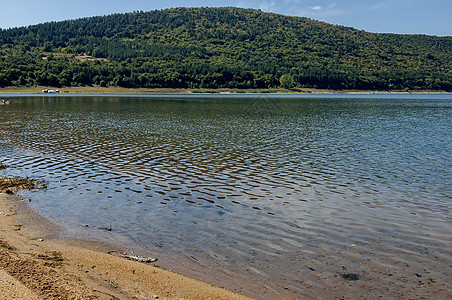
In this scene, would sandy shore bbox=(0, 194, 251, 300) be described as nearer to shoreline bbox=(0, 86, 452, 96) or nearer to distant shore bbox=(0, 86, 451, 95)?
shoreline bbox=(0, 86, 452, 96)

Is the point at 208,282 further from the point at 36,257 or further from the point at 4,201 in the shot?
the point at 4,201

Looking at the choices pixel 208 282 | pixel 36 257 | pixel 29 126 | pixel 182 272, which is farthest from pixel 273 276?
pixel 29 126

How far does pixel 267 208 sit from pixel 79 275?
651 cm

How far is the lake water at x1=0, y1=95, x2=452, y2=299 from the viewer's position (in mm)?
7871

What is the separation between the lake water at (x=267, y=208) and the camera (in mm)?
7871

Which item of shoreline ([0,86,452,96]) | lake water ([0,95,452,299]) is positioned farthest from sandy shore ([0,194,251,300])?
shoreline ([0,86,452,96])

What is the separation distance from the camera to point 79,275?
275 inches

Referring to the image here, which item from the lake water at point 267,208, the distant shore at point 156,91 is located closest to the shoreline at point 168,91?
the distant shore at point 156,91

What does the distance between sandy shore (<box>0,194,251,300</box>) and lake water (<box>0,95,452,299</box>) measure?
2.14ft

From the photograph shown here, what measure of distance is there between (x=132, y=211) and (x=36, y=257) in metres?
4.07

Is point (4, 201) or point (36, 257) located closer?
point (36, 257)

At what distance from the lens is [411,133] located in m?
33.4

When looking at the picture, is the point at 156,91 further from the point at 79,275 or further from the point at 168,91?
the point at 79,275

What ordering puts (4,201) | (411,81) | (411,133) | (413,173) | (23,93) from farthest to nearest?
(411,81) → (23,93) → (411,133) → (413,173) → (4,201)
